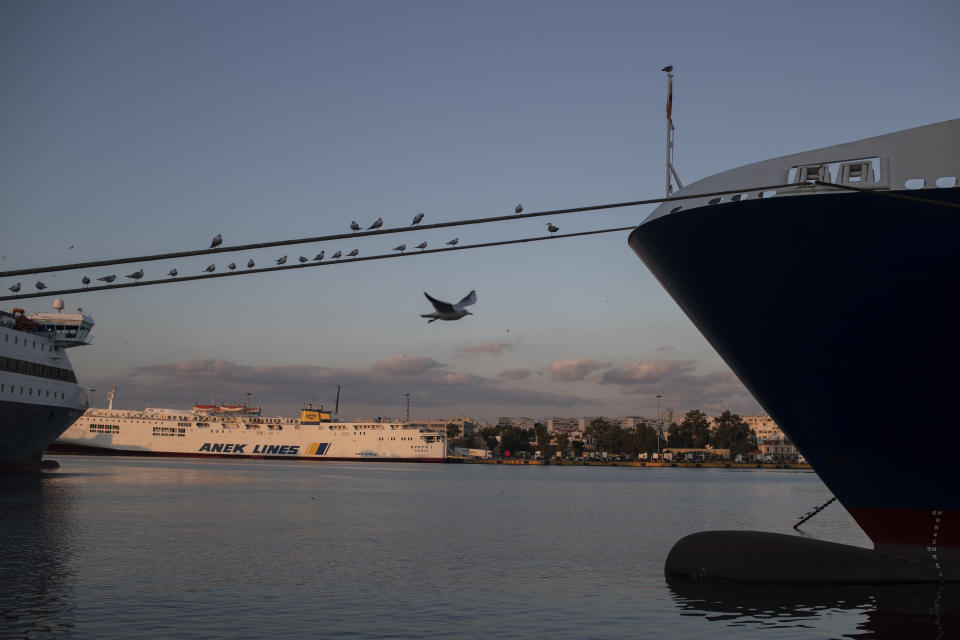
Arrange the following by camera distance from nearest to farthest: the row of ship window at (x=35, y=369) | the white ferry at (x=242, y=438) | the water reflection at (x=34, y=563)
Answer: the water reflection at (x=34, y=563), the row of ship window at (x=35, y=369), the white ferry at (x=242, y=438)

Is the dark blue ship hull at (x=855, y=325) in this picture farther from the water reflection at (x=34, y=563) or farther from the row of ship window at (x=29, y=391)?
the row of ship window at (x=29, y=391)

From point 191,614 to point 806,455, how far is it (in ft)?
44.2

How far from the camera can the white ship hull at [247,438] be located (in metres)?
136

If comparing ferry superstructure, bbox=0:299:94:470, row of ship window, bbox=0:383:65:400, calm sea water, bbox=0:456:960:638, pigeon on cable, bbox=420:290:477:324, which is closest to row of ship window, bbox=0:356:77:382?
ferry superstructure, bbox=0:299:94:470

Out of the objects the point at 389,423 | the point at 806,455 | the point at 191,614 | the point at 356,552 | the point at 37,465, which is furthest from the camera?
the point at 389,423

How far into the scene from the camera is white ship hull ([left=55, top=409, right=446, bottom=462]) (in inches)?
5374

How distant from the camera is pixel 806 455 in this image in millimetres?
17953

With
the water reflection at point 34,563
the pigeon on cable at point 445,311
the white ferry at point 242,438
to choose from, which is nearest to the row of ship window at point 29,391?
the water reflection at point 34,563

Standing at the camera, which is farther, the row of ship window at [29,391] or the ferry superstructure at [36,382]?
the ferry superstructure at [36,382]

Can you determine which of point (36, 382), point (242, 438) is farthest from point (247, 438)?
point (36, 382)

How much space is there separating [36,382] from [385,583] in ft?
147

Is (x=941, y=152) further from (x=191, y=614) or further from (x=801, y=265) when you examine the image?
(x=191, y=614)

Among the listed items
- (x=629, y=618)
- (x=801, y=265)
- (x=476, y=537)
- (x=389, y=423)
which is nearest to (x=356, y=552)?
(x=476, y=537)

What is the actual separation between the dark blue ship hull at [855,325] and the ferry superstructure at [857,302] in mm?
25
